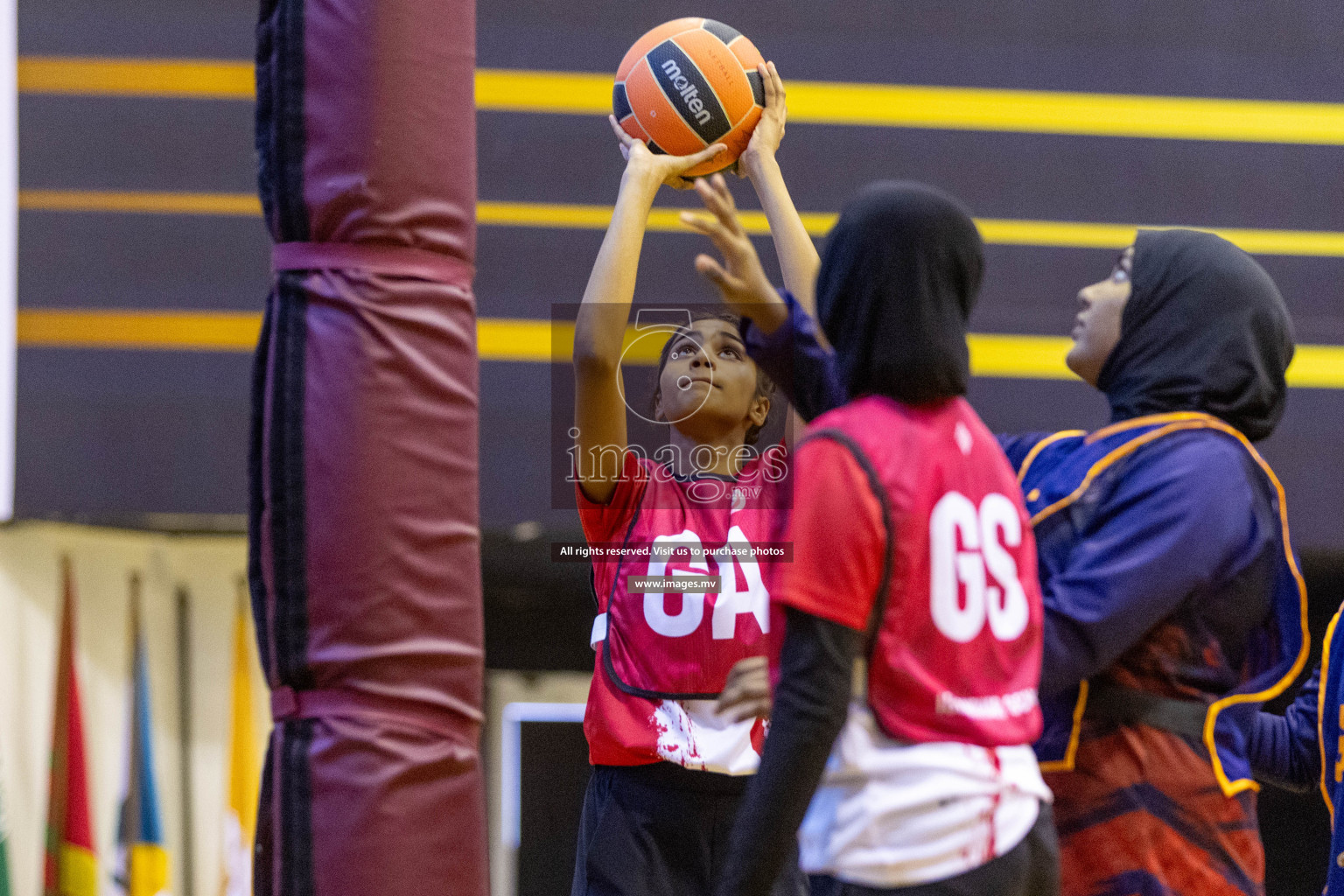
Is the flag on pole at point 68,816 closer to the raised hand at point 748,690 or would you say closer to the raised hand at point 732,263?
the raised hand at point 748,690

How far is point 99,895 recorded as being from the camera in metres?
6.12

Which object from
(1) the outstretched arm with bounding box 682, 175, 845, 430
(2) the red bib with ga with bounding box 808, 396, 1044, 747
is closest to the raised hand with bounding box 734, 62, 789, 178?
(1) the outstretched arm with bounding box 682, 175, 845, 430

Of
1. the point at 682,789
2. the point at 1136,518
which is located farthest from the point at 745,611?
the point at 1136,518

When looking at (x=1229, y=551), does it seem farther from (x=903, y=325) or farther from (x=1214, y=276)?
(x=903, y=325)

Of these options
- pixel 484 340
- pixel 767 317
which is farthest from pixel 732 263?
pixel 484 340

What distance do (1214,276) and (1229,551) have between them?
0.58 metres

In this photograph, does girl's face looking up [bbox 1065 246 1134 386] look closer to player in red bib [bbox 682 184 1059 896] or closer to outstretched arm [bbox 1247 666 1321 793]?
player in red bib [bbox 682 184 1059 896]

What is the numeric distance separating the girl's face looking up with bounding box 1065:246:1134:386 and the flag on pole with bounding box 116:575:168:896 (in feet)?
17.7

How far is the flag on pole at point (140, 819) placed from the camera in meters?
6.14

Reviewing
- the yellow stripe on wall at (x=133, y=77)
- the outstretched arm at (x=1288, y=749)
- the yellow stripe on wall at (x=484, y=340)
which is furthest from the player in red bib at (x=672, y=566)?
the yellow stripe on wall at (x=133, y=77)

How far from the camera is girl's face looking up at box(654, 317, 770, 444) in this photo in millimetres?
2832

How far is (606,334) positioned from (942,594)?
0.98 metres

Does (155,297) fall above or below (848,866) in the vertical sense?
above

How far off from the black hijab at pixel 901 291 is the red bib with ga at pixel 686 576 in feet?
2.55
